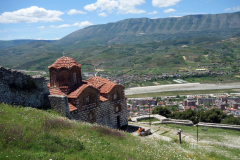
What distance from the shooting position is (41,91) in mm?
14266

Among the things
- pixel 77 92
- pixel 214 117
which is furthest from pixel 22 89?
pixel 214 117

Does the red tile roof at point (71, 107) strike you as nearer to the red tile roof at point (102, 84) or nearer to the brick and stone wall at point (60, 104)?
the brick and stone wall at point (60, 104)

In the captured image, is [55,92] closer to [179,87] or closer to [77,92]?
[77,92]

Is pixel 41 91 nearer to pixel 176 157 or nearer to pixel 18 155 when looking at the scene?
pixel 18 155

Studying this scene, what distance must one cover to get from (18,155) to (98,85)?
42.2 ft

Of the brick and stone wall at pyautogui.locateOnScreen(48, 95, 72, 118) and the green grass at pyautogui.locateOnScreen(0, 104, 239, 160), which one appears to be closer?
the green grass at pyautogui.locateOnScreen(0, 104, 239, 160)

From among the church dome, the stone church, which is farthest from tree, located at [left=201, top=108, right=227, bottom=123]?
the church dome

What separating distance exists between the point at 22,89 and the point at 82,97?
14.6 feet

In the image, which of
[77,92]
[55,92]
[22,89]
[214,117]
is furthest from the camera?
[214,117]

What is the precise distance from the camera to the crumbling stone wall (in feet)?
39.8

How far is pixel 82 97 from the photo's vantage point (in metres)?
15.8

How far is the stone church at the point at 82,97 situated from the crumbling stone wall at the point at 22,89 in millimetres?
816

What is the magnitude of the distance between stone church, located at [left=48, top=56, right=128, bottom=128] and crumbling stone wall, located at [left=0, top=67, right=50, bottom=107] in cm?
82

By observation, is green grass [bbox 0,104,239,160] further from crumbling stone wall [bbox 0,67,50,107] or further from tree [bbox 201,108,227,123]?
tree [bbox 201,108,227,123]
